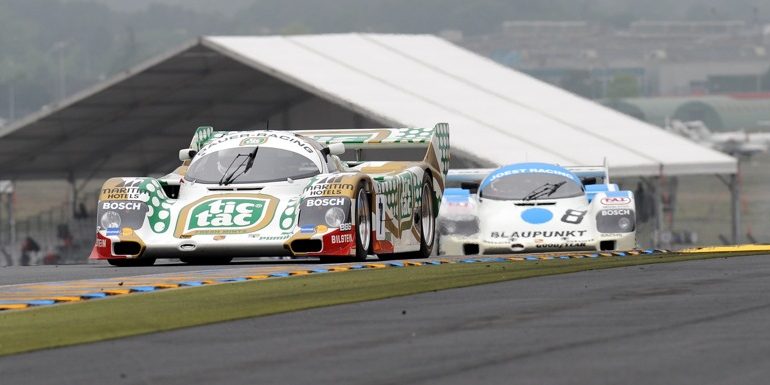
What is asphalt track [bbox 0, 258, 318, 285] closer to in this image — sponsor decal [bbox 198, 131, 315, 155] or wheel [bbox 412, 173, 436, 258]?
sponsor decal [bbox 198, 131, 315, 155]

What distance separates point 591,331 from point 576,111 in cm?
3692

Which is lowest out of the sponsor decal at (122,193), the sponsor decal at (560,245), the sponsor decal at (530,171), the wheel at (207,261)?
the wheel at (207,261)

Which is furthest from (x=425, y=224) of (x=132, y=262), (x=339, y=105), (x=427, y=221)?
(x=339, y=105)

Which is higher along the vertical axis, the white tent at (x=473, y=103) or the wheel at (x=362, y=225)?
the white tent at (x=473, y=103)

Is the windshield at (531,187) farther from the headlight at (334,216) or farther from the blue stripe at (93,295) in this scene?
the blue stripe at (93,295)

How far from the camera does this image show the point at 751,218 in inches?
3472

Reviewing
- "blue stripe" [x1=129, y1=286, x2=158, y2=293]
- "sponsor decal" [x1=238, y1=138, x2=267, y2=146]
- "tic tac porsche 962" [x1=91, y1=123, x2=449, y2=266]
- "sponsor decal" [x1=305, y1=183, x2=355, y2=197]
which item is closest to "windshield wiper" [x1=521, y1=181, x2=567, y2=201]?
"tic tac porsche 962" [x1=91, y1=123, x2=449, y2=266]

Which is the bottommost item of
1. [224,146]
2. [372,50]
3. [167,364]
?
[167,364]

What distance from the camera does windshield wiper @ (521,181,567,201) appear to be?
22.8 meters

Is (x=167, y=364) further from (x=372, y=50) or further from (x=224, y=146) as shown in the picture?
(x=372, y=50)

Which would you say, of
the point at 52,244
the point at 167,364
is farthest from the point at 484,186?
the point at 52,244

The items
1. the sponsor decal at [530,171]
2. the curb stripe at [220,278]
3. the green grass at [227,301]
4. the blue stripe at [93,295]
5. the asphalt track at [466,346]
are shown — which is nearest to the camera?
the asphalt track at [466,346]

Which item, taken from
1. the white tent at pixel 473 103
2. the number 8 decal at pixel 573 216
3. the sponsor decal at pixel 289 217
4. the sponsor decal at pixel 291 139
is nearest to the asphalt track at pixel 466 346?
the sponsor decal at pixel 289 217

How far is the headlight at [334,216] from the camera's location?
692 inches
